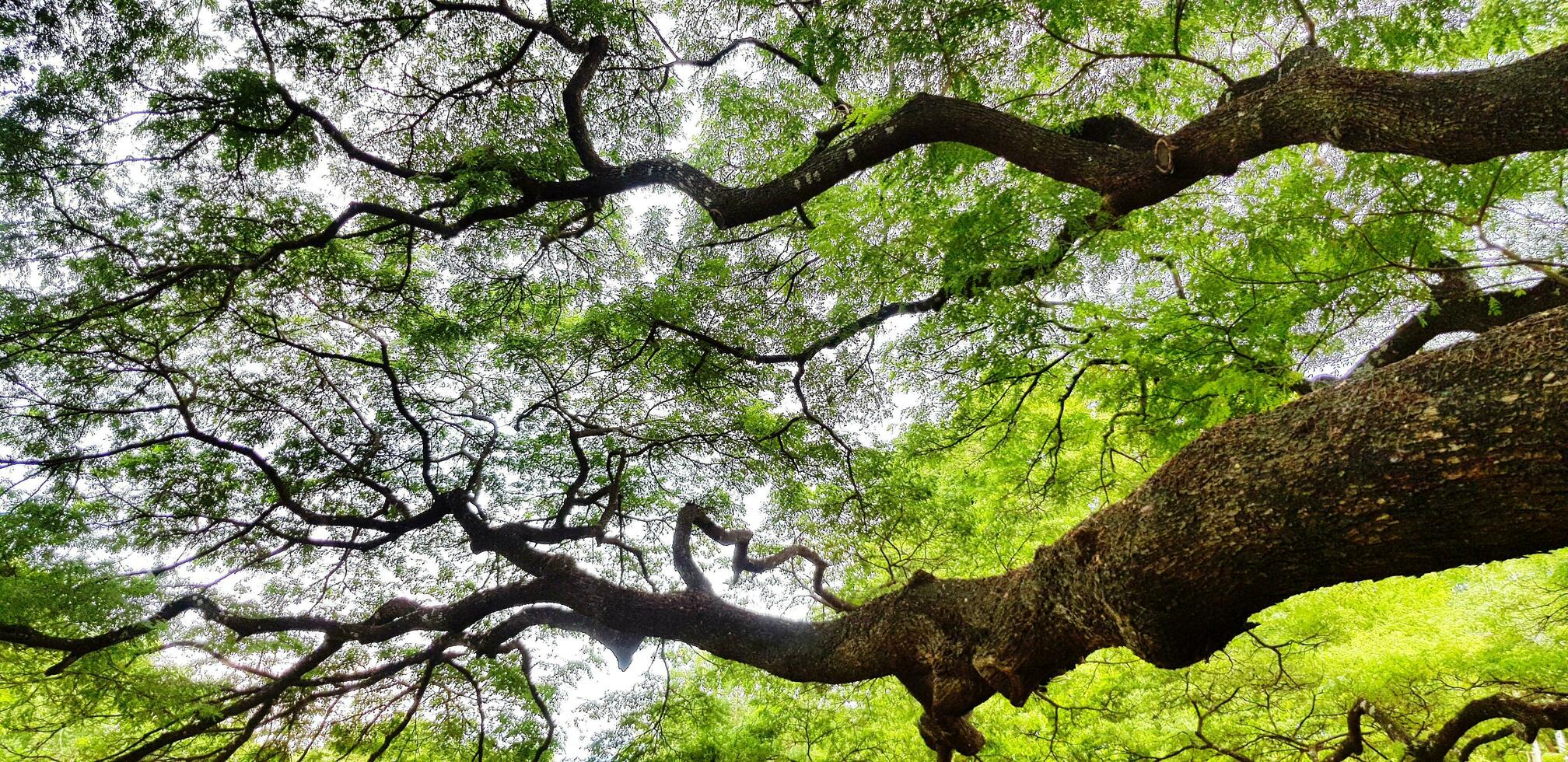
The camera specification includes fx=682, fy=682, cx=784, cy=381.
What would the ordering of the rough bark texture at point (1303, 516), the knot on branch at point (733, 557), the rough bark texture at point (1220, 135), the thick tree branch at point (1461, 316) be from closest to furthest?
the rough bark texture at point (1303, 516) < the rough bark texture at point (1220, 135) < the thick tree branch at point (1461, 316) < the knot on branch at point (733, 557)

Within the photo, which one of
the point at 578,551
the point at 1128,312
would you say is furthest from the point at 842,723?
the point at 1128,312

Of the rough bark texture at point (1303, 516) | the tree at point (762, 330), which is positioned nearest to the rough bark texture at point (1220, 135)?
the tree at point (762, 330)

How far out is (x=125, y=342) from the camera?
414 cm

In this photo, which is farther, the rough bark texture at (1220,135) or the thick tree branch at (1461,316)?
the thick tree branch at (1461,316)

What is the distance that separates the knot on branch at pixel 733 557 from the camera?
422cm

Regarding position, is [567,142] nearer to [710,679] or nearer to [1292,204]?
[1292,204]

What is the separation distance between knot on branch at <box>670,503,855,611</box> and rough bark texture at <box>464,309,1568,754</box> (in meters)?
1.64

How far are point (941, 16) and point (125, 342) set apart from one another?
5088 mm

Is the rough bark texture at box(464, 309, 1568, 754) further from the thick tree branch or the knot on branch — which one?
the thick tree branch

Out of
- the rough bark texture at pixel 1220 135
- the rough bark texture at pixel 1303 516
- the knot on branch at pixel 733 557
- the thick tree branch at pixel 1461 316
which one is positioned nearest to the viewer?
the rough bark texture at pixel 1303 516

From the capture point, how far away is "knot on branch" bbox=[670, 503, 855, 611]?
13.9 ft

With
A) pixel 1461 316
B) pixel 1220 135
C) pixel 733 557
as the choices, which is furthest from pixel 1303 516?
pixel 733 557

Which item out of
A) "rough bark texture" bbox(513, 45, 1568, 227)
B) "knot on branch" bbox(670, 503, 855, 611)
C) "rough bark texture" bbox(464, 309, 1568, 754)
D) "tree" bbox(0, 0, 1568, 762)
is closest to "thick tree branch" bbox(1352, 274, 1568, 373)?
"tree" bbox(0, 0, 1568, 762)

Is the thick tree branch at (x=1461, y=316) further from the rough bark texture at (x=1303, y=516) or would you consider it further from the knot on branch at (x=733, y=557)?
the knot on branch at (x=733, y=557)
